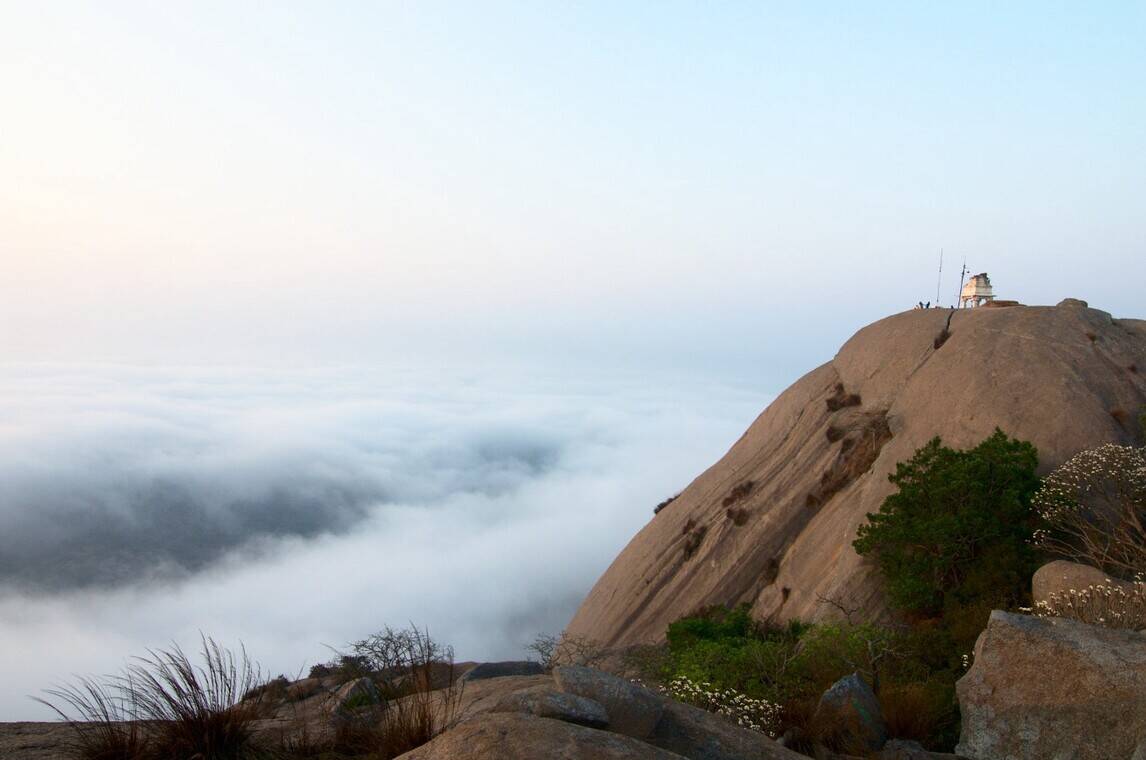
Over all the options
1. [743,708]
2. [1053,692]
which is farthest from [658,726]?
[1053,692]

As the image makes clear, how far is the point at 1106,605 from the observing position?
12695mm

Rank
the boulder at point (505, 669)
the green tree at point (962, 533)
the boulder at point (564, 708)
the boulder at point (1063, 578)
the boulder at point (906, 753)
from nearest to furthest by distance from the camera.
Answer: the boulder at point (564, 708)
the boulder at point (906, 753)
the boulder at point (505, 669)
the boulder at point (1063, 578)
the green tree at point (962, 533)

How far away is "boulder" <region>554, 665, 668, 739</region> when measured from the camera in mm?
7895

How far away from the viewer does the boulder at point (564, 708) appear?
292 inches

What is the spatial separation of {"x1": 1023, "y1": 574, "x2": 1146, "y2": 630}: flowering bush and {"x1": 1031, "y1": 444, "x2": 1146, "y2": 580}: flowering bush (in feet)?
16.4

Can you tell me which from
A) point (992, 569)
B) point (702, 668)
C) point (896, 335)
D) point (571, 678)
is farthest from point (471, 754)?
point (896, 335)

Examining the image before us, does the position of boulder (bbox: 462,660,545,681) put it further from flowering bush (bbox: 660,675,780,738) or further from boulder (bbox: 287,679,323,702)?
boulder (bbox: 287,679,323,702)

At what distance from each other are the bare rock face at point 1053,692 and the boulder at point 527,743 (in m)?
4.97

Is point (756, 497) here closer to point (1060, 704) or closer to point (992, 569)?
point (992, 569)

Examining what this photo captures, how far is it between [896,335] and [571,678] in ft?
76.9

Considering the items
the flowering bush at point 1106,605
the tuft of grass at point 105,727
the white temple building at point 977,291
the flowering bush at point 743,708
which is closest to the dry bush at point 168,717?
the tuft of grass at point 105,727

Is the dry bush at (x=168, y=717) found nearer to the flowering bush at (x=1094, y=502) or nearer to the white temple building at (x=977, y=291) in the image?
the flowering bush at (x=1094, y=502)

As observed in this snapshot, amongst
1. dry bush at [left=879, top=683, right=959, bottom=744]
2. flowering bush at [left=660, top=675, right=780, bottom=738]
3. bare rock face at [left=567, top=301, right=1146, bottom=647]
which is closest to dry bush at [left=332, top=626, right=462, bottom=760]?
flowering bush at [left=660, top=675, right=780, bottom=738]

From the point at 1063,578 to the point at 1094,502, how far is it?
544cm
